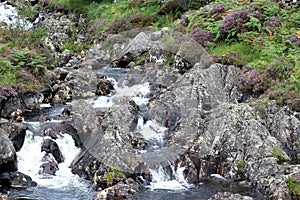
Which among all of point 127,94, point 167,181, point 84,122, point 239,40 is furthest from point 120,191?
point 239,40

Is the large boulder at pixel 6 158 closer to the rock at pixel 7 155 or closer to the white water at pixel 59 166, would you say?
the rock at pixel 7 155

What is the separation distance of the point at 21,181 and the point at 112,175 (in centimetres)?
313

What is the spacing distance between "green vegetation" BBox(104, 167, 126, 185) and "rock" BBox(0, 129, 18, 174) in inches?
137

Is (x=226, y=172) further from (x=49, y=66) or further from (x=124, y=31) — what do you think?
(x=124, y=31)

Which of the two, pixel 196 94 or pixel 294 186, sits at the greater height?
pixel 196 94

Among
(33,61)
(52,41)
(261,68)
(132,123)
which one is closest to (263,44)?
(261,68)

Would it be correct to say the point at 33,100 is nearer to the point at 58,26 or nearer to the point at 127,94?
the point at 127,94

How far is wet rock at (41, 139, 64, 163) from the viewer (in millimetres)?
16109

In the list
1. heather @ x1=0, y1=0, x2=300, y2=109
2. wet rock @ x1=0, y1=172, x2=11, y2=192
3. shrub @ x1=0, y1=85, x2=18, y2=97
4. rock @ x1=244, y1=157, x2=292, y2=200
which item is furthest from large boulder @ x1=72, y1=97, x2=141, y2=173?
heather @ x1=0, y1=0, x2=300, y2=109

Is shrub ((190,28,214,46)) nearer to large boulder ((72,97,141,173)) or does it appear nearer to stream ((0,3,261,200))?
stream ((0,3,261,200))

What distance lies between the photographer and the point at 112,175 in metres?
14.2

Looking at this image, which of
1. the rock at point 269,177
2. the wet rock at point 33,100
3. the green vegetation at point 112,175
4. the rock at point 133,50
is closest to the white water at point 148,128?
the green vegetation at point 112,175

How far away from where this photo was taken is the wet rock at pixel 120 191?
523 inches

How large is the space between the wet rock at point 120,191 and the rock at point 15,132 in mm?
4788
